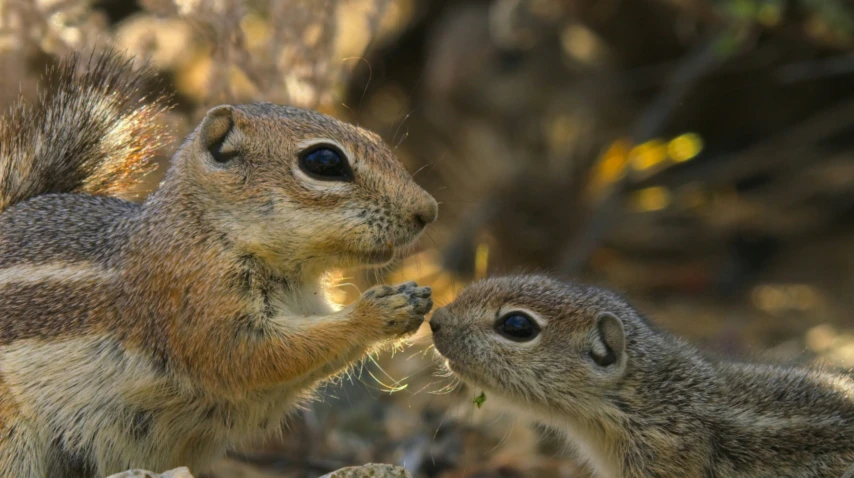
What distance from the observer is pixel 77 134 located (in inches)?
201

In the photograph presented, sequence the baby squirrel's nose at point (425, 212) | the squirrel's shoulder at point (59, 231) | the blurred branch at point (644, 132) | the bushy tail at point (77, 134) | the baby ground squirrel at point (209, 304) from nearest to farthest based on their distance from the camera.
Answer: the baby ground squirrel at point (209, 304) < the baby squirrel's nose at point (425, 212) < the squirrel's shoulder at point (59, 231) < the bushy tail at point (77, 134) < the blurred branch at point (644, 132)

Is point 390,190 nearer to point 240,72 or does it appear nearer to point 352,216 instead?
point 352,216

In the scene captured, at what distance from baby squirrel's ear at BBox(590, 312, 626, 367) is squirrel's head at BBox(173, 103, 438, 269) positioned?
1.08 m

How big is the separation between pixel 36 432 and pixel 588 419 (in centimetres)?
253

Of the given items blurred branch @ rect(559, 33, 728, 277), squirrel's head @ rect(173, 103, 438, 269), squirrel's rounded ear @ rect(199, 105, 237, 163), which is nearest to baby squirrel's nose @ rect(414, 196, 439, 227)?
squirrel's head @ rect(173, 103, 438, 269)

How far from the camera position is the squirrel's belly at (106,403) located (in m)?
4.31

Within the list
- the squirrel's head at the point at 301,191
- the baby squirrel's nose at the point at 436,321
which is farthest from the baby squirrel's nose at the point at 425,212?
the baby squirrel's nose at the point at 436,321

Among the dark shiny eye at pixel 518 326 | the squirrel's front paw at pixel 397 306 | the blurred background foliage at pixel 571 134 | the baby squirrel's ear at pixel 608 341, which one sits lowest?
the squirrel's front paw at pixel 397 306

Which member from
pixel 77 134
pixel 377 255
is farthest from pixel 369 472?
pixel 77 134

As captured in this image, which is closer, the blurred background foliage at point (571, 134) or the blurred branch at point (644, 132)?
the blurred background foliage at point (571, 134)

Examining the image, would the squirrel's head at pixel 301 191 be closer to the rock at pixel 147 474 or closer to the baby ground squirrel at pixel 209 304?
the baby ground squirrel at pixel 209 304

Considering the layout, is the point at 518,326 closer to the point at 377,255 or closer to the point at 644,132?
the point at 377,255

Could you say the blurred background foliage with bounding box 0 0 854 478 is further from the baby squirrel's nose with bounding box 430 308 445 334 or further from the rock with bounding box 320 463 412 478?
the rock with bounding box 320 463 412 478

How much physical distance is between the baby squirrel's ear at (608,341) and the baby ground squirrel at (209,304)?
3.20 ft
